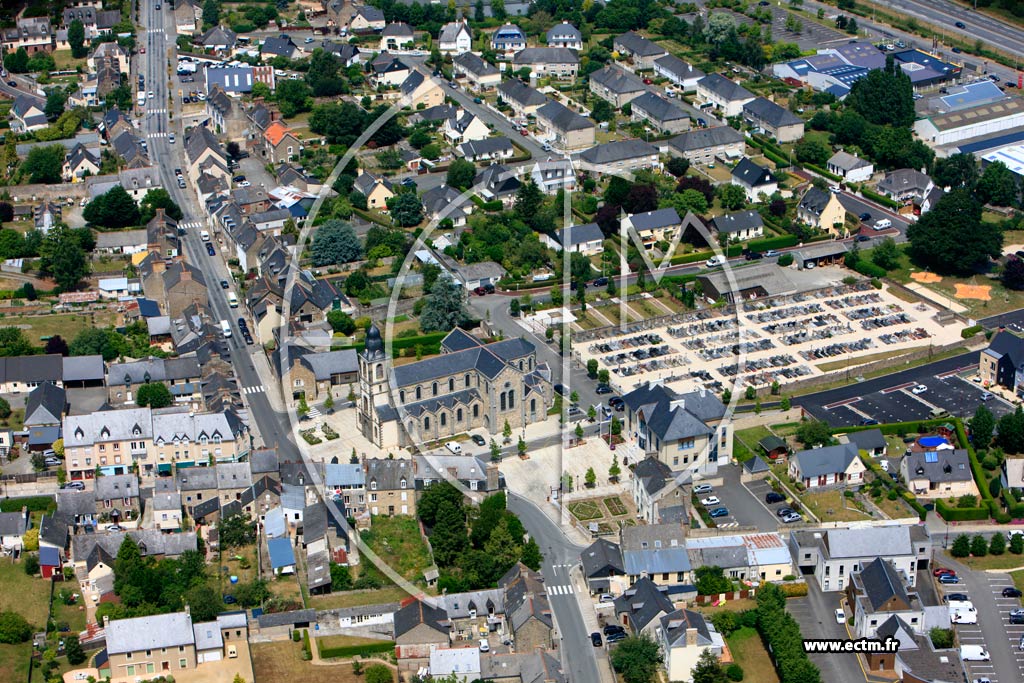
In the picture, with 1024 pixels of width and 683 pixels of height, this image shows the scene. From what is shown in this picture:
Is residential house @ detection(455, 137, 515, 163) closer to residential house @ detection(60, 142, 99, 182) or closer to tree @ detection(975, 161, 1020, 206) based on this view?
residential house @ detection(60, 142, 99, 182)

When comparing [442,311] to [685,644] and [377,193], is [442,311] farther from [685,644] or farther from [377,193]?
[685,644]

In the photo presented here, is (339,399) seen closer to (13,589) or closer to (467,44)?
(13,589)

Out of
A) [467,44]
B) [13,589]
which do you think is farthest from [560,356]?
[467,44]

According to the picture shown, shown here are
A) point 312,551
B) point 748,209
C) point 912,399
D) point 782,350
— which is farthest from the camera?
point 748,209

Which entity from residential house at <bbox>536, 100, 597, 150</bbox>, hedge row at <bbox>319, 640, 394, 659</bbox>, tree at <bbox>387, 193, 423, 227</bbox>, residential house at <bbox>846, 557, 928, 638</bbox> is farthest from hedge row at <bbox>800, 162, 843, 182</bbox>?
hedge row at <bbox>319, 640, 394, 659</bbox>

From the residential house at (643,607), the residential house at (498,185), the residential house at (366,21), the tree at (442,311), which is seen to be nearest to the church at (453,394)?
the tree at (442,311)

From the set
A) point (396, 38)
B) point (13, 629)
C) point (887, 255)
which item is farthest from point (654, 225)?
point (13, 629)
